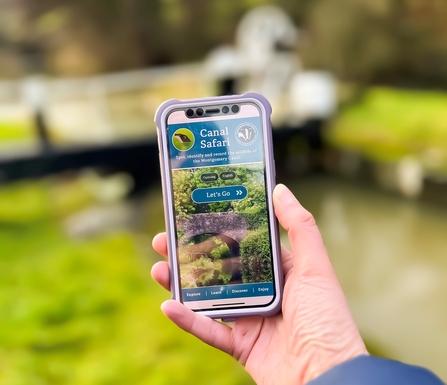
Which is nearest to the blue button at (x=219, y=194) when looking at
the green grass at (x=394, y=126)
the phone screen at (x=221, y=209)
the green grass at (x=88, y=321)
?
the phone screen at (x=221, y=209)

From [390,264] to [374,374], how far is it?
3.71ft

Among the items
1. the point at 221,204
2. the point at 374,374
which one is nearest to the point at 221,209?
the point at 221,204

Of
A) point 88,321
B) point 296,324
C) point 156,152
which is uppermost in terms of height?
point 296,324

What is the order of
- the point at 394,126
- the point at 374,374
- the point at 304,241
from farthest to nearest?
the point at 394,126 < the point at 304,241 < the point at 374,374

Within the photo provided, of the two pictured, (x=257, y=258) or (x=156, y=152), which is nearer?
(x=257, y=258)

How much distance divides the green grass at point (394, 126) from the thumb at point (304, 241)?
1262mm

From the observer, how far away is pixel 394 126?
176 cm

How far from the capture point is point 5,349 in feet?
3.74

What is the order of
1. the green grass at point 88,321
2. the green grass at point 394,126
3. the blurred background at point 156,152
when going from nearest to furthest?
the green grass at point 88,321
the blurred background at point 156,152
the green grass at point 394,126

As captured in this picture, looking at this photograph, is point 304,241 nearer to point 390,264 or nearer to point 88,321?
point 88,321

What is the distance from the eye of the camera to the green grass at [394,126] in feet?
5.31

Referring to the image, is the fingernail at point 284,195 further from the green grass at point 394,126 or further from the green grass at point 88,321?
the green grass at point 394,126

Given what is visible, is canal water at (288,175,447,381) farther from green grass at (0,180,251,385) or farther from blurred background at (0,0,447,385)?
green grass at (0,180,251,385)

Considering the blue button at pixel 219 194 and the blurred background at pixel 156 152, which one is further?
the blurred background at pixel 156 152
